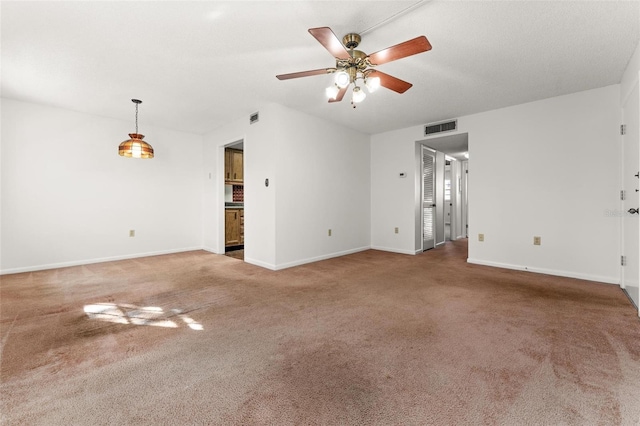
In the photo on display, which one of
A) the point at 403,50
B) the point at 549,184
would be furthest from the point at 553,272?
the point at 403,50

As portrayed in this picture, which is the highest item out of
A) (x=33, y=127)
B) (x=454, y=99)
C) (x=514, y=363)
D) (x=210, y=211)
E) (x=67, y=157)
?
(x=454, y=99)

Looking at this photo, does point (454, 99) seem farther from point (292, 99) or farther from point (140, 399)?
point (140, 399)

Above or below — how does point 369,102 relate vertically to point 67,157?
above

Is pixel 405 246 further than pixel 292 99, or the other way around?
pixel 405 246

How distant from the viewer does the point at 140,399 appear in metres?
1.42

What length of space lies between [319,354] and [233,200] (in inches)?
202

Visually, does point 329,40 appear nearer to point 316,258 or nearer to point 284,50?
point 284,50

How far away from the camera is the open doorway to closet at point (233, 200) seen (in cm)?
600

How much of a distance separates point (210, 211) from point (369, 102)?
3869mm

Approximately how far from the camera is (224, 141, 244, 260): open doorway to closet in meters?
6.00

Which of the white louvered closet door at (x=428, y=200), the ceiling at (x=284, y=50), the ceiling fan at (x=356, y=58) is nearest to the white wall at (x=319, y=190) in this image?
the ceiling at (x=284, y=50)

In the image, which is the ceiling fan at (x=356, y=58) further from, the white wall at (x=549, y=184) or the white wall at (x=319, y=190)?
the white wall at (x=549, y=184)

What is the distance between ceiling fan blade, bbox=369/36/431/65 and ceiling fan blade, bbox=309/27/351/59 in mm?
242

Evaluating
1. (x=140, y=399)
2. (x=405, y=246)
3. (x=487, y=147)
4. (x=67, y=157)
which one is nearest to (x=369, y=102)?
(x=487, y=147)
